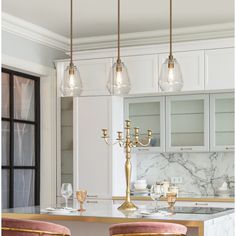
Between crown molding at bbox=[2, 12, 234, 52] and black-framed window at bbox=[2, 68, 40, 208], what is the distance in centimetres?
45

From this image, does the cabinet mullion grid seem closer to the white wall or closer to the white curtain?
the white curtain

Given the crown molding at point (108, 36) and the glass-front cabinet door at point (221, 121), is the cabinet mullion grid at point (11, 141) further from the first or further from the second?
the glass-front cabinet door at point (221, 121)

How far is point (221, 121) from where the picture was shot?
5.42 m

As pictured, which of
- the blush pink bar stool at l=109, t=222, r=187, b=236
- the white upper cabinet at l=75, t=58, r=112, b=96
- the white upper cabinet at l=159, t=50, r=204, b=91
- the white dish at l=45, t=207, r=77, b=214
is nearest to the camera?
the blush pink bar stool at l=109, t=222, r=187, b=236

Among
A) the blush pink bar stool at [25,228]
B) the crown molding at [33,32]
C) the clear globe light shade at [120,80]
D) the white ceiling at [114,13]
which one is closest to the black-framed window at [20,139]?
the crown molding at [33,32]

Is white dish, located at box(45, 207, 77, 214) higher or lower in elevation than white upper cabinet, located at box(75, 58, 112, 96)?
lower

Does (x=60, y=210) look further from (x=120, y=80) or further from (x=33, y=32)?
(x=33, y=32)

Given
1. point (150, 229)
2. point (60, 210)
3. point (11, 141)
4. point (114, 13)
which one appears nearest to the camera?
point (150, 229)

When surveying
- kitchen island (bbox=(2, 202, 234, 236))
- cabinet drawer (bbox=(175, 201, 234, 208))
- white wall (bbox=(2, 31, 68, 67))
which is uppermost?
white wall (bbox=(2, 31, 68, 67))

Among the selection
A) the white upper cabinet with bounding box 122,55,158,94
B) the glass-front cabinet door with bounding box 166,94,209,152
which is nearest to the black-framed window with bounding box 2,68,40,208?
the white upper cabinet with bounding box 122,55,158,94

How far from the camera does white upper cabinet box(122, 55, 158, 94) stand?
554 cm

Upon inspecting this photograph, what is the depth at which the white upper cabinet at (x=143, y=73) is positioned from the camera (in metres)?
5.54

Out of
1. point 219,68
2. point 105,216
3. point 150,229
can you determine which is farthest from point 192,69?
point 150,229

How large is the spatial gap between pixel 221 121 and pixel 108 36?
1.65m
